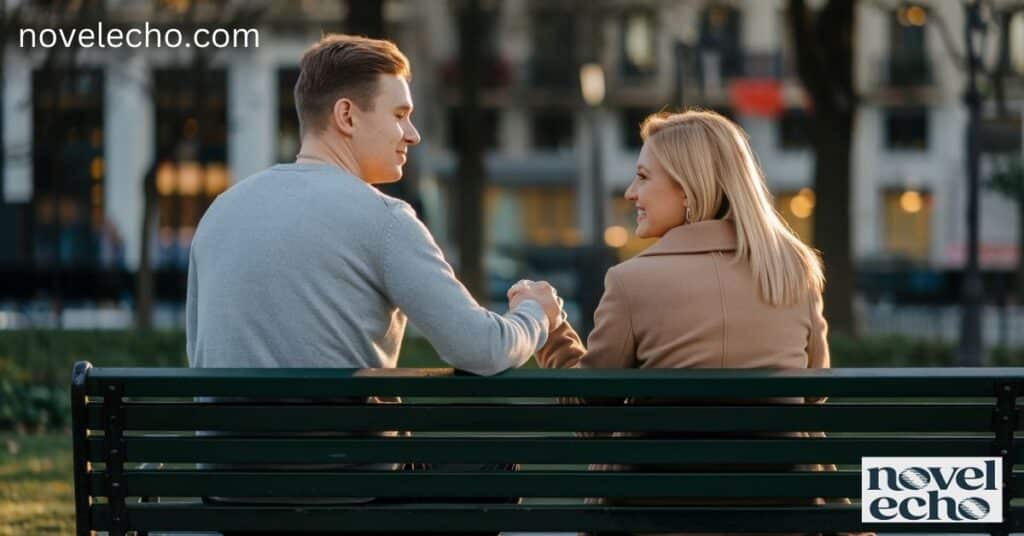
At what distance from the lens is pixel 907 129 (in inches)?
1972

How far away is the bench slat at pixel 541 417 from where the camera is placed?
3.64 metres

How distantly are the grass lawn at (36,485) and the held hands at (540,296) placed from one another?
3102 mm

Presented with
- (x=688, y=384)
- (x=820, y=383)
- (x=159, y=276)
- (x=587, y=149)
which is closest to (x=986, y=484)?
(x=820, y=383)

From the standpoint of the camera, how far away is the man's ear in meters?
3.90

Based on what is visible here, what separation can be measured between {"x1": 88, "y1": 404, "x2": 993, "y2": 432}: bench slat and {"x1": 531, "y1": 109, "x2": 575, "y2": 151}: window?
46906mm

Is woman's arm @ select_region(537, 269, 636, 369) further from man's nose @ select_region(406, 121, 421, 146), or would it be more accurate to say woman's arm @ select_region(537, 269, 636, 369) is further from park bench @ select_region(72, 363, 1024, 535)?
man's nose @ select_region(406, 121, 421, 146)

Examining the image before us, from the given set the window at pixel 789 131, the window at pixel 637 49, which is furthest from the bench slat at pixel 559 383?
the window at pixel 637 49

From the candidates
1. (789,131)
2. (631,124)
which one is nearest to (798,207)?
(789,131)

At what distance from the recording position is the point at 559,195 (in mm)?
50875

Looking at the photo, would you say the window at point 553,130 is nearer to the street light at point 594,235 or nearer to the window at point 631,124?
the window at point 631,124

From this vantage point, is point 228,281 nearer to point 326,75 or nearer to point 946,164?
point 326,75

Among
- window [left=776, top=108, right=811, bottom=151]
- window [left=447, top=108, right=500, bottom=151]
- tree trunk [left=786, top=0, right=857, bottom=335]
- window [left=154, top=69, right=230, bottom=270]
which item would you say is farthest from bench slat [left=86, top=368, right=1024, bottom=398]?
window [left=776, top=108, right=811, bottom=151]

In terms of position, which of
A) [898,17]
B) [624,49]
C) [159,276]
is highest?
[624,49]

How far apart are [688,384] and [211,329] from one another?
115 cm
